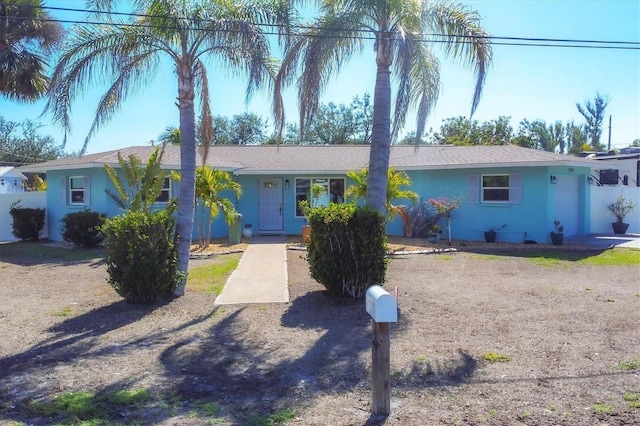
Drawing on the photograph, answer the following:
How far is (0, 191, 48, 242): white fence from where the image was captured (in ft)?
70.2

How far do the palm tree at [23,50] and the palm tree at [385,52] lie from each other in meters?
9.15

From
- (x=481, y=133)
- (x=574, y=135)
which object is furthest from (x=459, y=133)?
(x=574, y=135)

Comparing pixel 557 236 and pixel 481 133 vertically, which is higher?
pixel 481 133

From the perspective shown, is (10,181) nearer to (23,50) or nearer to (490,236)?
(23,50)

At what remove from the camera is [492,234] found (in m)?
18.4

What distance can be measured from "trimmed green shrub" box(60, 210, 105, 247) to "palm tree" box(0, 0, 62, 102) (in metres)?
3.77

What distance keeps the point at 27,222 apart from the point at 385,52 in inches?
621

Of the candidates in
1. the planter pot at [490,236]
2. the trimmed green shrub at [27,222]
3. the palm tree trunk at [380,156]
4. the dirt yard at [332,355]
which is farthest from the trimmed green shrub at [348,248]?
the trimmed green shrub at [27,222]

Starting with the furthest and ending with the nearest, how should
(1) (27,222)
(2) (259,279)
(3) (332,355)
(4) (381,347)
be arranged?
(1) (27,222)
(2) (259,279)
(3) (332,355)
(4) (381,347)

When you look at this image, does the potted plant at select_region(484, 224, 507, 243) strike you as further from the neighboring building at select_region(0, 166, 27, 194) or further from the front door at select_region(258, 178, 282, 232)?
the neighboring building at select_region(0, 166, 27, 194)

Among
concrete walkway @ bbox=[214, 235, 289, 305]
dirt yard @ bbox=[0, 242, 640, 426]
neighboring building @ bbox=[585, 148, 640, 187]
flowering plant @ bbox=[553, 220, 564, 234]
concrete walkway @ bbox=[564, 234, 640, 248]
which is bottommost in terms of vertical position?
dirt yard @ bbox=[0, 242, 640, 426]

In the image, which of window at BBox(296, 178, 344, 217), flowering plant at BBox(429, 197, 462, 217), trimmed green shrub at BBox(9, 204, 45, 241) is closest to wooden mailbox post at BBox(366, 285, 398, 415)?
flowering plant at BBox(429, 197, 462, 217)

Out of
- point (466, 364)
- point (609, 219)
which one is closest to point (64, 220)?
point (466, 364)

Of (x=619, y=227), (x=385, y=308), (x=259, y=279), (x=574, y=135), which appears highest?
(x=574, y=135)
